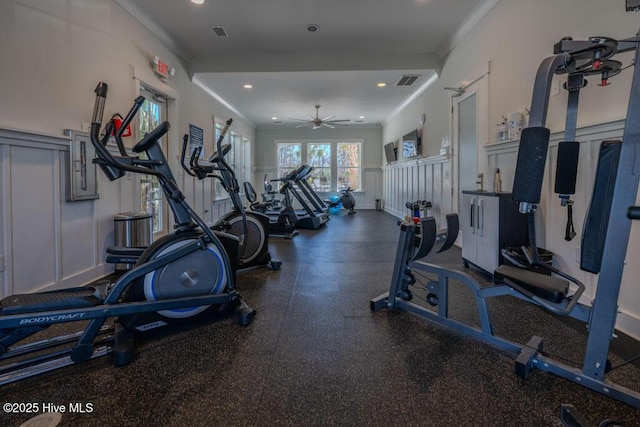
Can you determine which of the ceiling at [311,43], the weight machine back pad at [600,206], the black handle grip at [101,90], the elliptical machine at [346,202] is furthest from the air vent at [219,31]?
the elliptical machine at [346,202]

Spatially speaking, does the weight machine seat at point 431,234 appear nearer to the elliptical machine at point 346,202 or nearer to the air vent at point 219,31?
the air vent at point 219,31

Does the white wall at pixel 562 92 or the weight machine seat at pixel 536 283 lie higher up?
Answer: the white wall at pixel 562 92

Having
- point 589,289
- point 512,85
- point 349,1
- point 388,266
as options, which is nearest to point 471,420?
point 589,289

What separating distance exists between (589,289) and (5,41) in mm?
4590

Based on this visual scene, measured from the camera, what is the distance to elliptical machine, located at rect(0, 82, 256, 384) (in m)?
1.48

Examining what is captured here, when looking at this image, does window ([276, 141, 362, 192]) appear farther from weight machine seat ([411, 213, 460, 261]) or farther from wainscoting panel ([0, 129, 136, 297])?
weight machine seat ([411, 213, 460, 261])

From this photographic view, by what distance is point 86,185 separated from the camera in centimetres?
282

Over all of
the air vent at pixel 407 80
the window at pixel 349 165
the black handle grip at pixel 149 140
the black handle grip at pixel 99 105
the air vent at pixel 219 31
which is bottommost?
the black handle grip at pixel 149 140

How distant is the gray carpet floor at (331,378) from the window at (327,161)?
8714mm

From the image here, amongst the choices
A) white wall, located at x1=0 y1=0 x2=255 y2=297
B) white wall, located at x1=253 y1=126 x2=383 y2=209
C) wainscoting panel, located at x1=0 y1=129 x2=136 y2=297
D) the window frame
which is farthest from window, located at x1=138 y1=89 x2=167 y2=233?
the window frame

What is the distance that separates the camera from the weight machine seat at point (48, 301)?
1473 mm

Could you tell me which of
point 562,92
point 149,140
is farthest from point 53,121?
point 562,92

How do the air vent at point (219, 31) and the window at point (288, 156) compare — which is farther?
the window at point (288, 156)

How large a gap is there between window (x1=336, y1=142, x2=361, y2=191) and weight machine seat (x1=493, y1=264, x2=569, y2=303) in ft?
29.9
